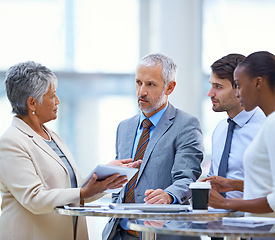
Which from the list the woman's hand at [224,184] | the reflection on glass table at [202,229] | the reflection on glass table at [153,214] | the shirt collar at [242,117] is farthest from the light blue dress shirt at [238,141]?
the reflection on glass table at [202,229]

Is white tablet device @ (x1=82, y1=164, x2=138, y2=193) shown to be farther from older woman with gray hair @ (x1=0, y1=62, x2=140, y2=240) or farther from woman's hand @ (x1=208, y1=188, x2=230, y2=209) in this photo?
woman's hand @ (x1=208, y1=188, x2=230, y2=209)

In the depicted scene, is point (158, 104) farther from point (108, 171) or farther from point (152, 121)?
point (108, 171)

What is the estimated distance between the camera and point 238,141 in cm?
259

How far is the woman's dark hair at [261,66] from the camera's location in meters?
1.97

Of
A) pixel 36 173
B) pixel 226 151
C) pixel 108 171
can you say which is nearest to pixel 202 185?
pixel 108 171

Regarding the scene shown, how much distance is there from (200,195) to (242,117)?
0.72m

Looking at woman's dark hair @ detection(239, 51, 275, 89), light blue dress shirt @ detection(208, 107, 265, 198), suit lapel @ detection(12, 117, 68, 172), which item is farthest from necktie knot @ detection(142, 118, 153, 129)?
woman's dark hair @ detection(239, 51, 275, 89)

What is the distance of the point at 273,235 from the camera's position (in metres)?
1.68

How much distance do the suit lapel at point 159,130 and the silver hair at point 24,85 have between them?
62cm

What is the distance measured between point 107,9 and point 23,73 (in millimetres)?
2156

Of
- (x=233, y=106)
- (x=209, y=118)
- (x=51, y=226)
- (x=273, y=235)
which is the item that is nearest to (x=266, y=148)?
(x=273, y=235)

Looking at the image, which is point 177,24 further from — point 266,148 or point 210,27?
point 266,148

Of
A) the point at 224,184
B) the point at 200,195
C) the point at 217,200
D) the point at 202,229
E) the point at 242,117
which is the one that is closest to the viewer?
the point at 202,229

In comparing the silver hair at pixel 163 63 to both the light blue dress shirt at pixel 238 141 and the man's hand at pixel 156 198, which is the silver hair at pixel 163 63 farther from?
the man's hand at pixel 156 198
